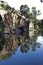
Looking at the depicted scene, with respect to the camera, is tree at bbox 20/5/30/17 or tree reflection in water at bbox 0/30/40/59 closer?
tree reflection in water at bbox 0/30/40/59

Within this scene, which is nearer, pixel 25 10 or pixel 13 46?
pixel 13 46

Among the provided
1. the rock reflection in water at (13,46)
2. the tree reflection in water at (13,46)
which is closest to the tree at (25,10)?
the tree reflection in water at (13,46)

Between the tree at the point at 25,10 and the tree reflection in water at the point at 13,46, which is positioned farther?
the tree at the point at 25,10

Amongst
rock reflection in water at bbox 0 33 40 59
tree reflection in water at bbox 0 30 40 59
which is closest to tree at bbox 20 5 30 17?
tree reflection in water at bbox 0 30 40 59

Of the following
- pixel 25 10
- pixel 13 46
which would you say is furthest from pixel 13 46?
pixel 25 10

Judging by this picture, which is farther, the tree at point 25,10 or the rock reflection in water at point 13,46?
the tree at point 25,10

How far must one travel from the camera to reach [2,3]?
6025 cm

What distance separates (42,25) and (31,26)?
6.50 m

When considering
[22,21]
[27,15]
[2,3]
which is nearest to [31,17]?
[27,15]

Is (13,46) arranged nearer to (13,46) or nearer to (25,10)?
(13,46)

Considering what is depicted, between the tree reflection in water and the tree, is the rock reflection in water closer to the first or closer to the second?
the tree reflection in water

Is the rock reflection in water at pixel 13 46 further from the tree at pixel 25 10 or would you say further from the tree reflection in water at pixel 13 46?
the tree at pixel 25 10

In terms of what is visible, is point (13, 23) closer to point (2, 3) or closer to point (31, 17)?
point (2, 3)

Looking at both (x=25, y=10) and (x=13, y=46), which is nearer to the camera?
(x=13, y=46)
